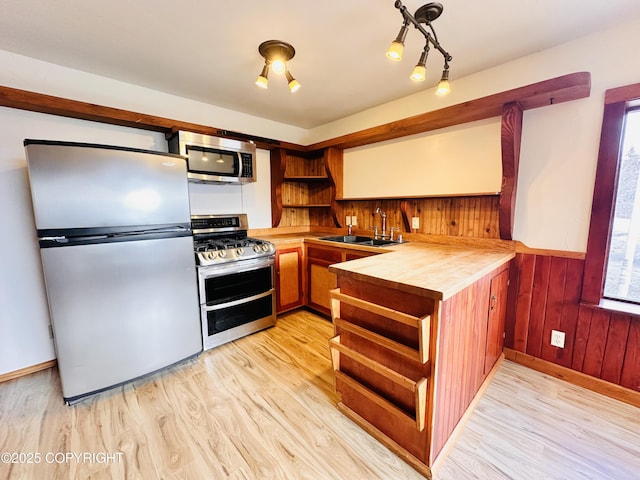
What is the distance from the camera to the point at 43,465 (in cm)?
132

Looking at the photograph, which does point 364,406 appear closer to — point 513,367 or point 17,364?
point 513,367

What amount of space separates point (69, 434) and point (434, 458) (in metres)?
2.04

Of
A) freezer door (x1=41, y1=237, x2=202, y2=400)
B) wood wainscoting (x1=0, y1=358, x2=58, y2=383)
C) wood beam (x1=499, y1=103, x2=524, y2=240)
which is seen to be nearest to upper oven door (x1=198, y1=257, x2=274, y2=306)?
freezer door (x1=41, y1=237, x2=202, y2=400)

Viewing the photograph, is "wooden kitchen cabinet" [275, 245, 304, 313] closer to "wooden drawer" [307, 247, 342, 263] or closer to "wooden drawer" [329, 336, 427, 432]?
"wooden drawer" [307, 247, 342, 263]

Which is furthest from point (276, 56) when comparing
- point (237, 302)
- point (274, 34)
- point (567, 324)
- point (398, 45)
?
point (567, 324)

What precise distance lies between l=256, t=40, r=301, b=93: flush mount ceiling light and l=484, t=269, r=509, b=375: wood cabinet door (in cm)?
199

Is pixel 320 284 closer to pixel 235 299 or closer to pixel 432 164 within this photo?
pixel 235 299

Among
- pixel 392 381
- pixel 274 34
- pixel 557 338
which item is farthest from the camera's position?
pixel 557 338

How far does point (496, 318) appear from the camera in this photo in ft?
6.26

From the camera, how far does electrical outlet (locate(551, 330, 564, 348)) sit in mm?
1920

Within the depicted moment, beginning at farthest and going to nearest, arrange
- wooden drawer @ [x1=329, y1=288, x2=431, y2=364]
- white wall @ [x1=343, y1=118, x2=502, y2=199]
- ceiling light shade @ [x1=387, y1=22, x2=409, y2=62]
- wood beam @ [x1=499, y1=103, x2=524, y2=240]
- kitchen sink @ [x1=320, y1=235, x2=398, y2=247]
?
kitchen sink @ [x1=320, y1=235, x2=398, y2=247] → white wall @ [x1=343, y1=118, x2=502, y2=199] → wood beam @ [x1=499, y1=103, x2=524, y2=240] → ceiling light shade @ [x1=387, y1=22, x2=409, y2=62] → wooden drawer @ [x1=329, y1=288, x2=431, y2=364]

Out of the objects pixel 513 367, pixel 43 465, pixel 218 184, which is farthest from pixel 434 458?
pixel 218 184

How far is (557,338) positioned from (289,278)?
2.41 meters

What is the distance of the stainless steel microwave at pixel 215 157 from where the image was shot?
2402 mm
